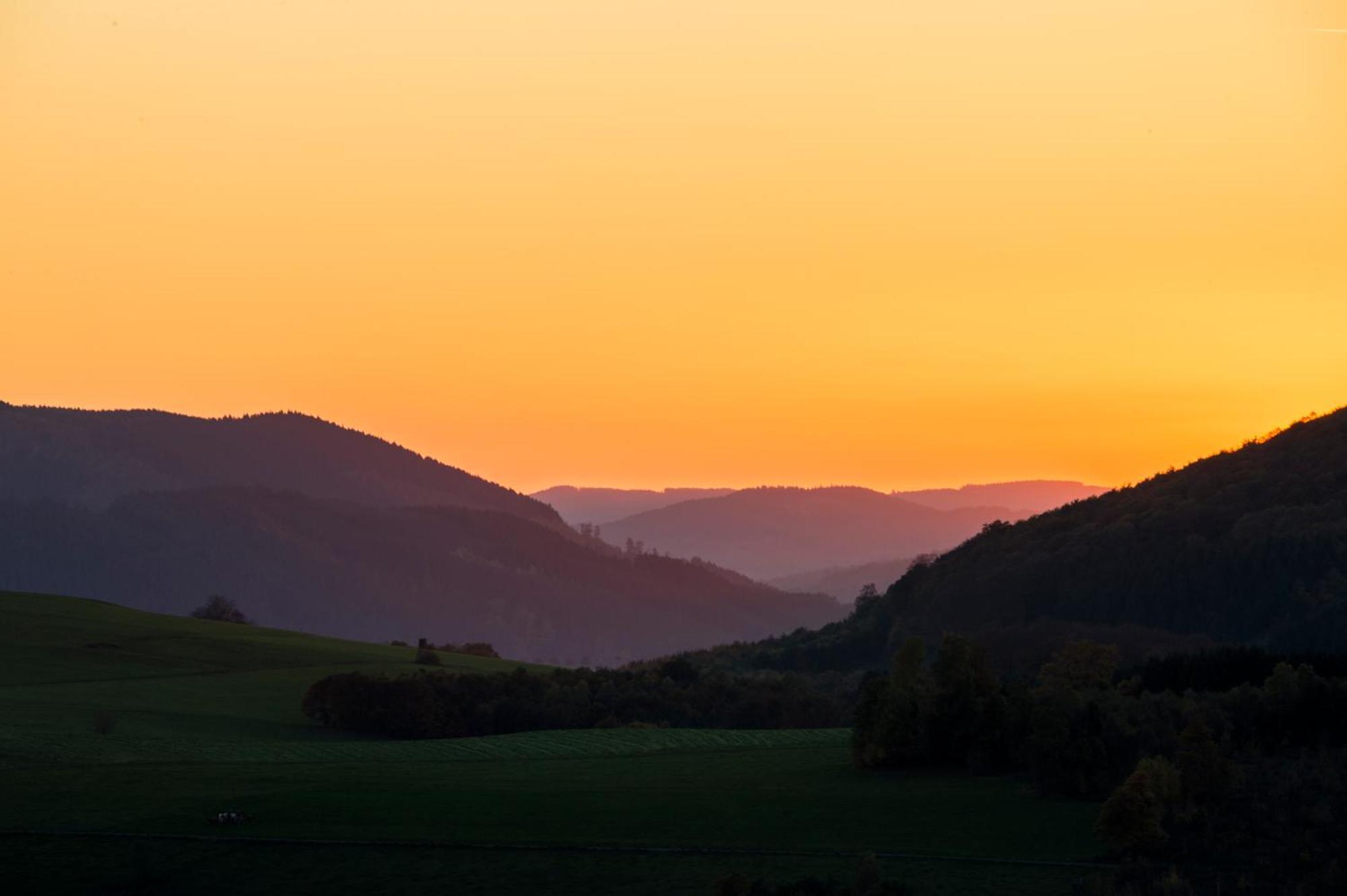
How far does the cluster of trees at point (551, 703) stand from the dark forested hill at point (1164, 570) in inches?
1362

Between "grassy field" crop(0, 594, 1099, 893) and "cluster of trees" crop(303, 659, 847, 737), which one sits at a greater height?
"cluster of trees" crop(303, 659, 847, 737)

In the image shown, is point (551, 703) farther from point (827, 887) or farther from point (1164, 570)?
point (1164, 570)

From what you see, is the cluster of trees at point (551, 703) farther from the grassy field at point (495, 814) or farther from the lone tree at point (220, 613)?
the lone tree at point (220, 613)

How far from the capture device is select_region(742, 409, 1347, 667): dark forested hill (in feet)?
449

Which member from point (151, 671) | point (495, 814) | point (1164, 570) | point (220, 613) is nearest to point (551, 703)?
point (151, 671)

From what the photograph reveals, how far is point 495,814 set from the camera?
53.8m

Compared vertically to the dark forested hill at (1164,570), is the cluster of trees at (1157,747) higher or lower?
lower

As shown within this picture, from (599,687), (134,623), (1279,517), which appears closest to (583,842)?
(599,687)

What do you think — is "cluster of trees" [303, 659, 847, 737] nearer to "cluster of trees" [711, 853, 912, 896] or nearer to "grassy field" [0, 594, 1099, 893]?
"grassy field" [0, 594, 1099, 893]

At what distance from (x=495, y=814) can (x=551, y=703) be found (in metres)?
44.5

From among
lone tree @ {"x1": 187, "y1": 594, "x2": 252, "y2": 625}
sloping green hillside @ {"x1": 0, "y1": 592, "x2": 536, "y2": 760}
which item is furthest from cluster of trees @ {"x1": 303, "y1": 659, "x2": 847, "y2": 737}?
lone tree @ {"x1": 187, "y1": 594, "x2": 252, "y2": 625}

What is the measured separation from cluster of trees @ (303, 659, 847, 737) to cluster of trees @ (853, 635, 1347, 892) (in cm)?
3341

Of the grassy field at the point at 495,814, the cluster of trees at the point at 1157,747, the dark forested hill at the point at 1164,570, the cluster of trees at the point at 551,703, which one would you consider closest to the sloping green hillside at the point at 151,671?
the grassy field at the point at 495,814

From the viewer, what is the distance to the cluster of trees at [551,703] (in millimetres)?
92375
